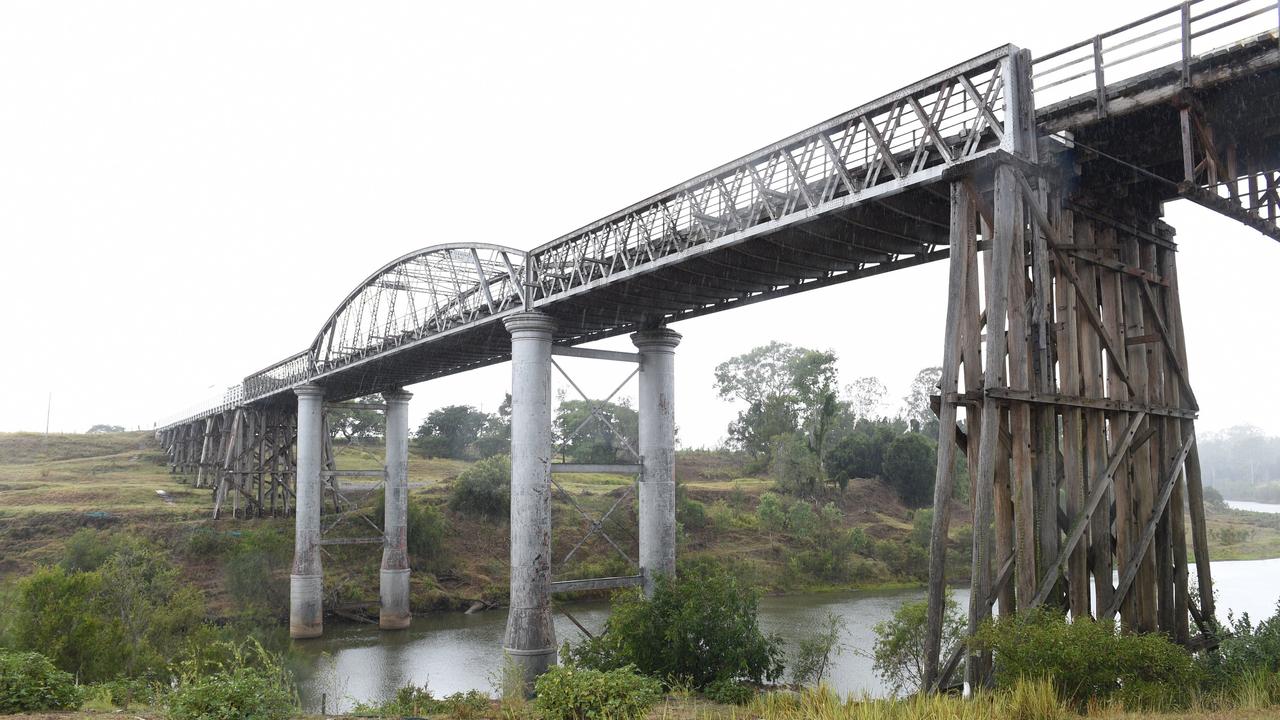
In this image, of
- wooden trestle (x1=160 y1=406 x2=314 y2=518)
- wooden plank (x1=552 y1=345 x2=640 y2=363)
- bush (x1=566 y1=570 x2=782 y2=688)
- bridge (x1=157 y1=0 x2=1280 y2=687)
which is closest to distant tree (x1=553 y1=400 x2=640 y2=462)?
wooden trestle (x1=160 y1=406 x2=314 y2=518)

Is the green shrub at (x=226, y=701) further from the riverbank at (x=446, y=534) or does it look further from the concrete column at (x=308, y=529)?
the concrete column at (x=308, y=529)

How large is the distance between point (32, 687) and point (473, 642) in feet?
69.0

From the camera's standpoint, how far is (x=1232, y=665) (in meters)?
10.1

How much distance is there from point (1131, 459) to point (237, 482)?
40183 millimetres

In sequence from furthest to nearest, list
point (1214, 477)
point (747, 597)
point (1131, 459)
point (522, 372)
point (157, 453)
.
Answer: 1. point (1214, 477)
2. point (157, 453)
3. point (522, 372)
4. point (747, 597)
5. point (1131, 459)

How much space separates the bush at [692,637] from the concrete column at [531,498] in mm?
1679

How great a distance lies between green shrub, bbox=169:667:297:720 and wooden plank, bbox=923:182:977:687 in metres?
7.13

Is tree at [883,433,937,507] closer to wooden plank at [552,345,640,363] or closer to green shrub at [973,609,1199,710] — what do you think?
wooden plank at [552,345,640,363]

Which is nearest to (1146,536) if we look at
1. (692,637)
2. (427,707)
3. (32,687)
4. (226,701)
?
(692,637)

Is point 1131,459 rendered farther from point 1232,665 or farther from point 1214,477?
point 1214,477

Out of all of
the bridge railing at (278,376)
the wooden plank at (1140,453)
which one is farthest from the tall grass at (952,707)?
the bridge railing at (278,376)

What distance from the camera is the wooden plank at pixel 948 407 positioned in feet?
33.7

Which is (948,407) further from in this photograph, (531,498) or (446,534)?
(446,534)

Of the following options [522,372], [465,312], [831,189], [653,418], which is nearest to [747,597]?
[653,418]
